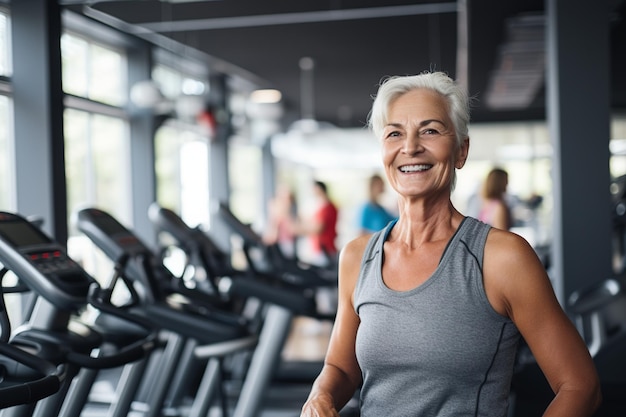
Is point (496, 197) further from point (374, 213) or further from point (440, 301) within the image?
point (440, 301)

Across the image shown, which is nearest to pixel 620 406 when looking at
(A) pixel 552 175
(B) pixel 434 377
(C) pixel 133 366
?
(A) pixel 552 175

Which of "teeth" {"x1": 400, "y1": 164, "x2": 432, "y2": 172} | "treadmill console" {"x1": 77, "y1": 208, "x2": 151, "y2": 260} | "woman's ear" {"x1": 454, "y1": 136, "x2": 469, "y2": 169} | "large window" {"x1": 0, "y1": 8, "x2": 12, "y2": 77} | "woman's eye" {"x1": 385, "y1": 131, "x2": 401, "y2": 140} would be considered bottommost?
"treadmill console" {"x1": 77, "y1": 208, "x2": 151, "y2": 260}

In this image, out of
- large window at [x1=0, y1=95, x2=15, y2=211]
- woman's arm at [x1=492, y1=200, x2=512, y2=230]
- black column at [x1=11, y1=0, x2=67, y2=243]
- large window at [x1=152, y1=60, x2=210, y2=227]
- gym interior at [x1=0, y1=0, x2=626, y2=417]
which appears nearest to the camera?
gym interior at [x1=0, y1=0, x2=626, y2=417]

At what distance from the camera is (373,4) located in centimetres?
617

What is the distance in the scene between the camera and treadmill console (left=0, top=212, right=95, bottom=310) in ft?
7.47

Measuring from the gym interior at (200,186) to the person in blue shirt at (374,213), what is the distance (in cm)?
35

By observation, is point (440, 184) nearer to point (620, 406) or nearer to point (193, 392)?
point (620, 406)

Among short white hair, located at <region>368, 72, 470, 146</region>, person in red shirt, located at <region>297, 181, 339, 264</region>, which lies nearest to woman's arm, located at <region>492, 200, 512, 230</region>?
person in red shirt, located at <region>297, 181, 339, 264</region>

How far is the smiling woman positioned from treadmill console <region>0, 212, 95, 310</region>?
Answer: 1053 mm

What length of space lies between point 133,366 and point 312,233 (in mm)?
3966

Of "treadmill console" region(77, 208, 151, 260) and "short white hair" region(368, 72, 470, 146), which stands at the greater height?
"short white hair" region(368, 72, 470, 146)

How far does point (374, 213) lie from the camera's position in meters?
6.52

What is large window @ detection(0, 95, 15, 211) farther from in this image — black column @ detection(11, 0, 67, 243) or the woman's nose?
the woman's nose

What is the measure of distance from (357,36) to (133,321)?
5.61m
